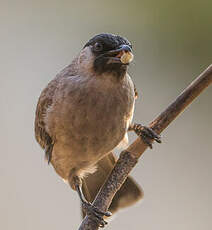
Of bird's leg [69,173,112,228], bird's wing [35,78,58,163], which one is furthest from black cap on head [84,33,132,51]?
bird's leg [69,173,112,228]

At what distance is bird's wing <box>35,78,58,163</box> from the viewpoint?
329 cm

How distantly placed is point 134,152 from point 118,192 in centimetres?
97

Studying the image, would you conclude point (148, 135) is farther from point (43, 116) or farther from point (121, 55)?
point (43, 116)

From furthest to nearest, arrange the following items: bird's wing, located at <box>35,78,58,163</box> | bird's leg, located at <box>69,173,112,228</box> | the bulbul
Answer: bird's wing, located at <box>35,78,58,163</box> → the bulbul → bird's leg, located at <box>69,173,112,228</box>

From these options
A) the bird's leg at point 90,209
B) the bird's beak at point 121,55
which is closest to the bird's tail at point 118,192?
the bird's leg at point 90,209

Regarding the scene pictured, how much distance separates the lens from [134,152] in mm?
2592

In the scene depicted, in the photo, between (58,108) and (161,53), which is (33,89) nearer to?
(161,53)

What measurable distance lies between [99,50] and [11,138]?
2.56 m

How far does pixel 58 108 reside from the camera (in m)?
3.15

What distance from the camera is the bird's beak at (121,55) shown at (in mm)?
2746

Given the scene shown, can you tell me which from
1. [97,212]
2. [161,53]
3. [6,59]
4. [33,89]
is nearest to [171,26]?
[161,53]

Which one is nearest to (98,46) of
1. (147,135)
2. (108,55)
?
(108,55)

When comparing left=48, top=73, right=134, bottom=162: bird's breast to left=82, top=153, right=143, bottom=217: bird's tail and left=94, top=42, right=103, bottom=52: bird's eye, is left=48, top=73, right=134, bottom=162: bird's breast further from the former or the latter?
left=82, top=153, right=143, bottom=217: bird's tail

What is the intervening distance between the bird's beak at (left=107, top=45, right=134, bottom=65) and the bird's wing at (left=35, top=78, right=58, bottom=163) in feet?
1.64
